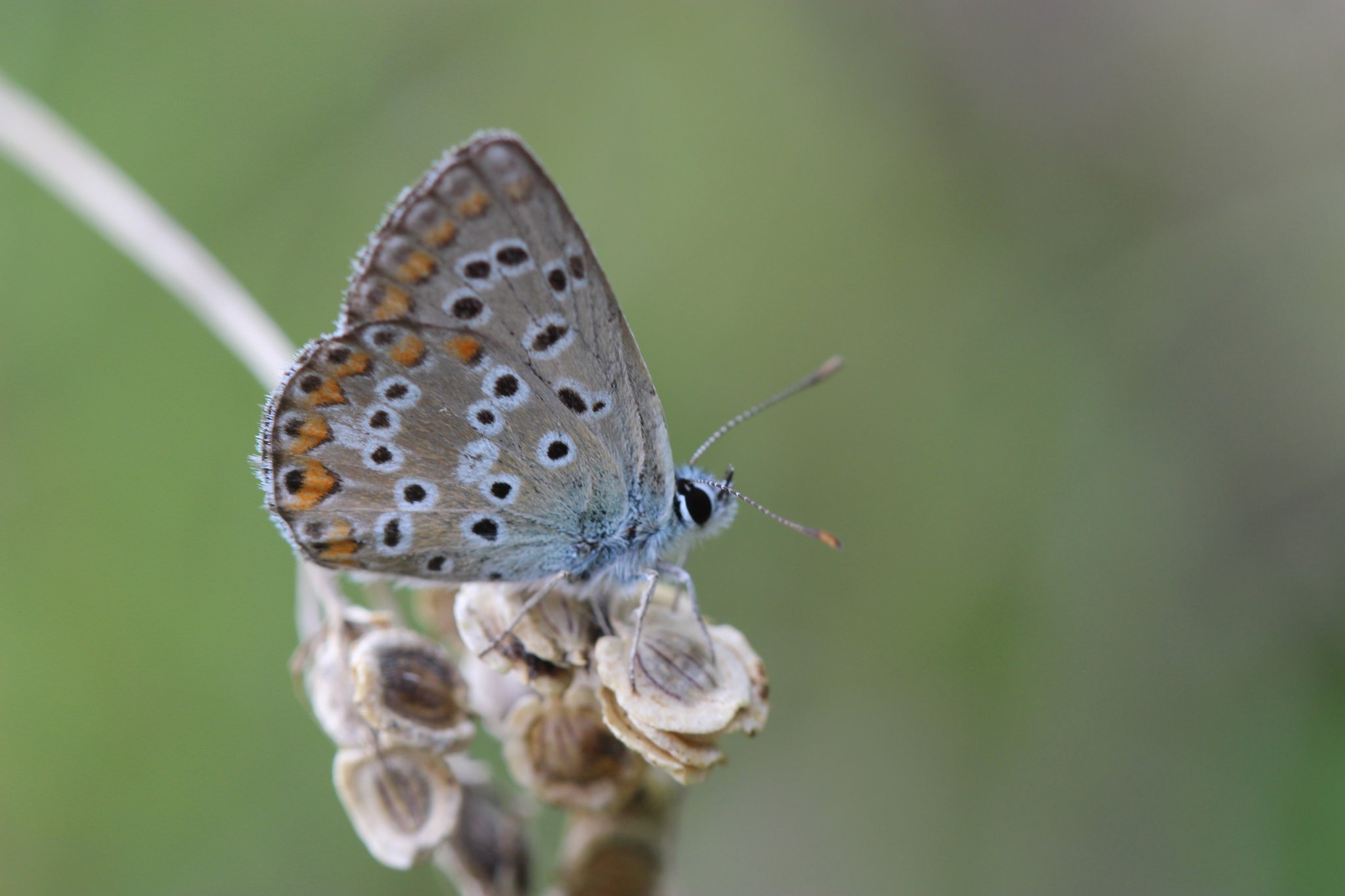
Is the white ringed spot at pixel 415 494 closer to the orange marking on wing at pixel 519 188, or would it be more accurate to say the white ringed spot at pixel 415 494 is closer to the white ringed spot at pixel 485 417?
the white ringed spot at pixel 485 417

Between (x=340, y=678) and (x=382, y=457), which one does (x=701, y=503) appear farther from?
(x=340, y=678)

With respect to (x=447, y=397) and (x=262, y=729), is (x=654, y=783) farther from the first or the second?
(x=262, y=729)

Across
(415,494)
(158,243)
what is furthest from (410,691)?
(158,243)

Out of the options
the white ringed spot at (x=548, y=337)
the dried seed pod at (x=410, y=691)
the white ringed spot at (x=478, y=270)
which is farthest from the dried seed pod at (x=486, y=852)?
the white ringed spot at (x=478, y=270)

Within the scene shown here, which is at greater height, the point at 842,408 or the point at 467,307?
the point at 467,307

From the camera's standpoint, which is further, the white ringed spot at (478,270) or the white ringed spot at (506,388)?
the white ringed spot at (506,388)

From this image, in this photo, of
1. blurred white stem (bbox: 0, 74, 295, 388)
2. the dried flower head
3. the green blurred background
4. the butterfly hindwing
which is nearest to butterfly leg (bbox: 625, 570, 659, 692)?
the dried flower head
